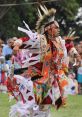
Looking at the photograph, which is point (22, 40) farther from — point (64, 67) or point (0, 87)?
point (0, 87)

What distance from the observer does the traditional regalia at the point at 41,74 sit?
9.62 metres

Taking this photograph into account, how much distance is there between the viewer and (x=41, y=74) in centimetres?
966

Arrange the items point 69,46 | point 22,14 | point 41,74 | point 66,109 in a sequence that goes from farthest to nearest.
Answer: point 22,14 → point 66,109 → point 69,46 → point 41,74

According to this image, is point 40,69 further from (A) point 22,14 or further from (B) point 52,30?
(A) point 22,14

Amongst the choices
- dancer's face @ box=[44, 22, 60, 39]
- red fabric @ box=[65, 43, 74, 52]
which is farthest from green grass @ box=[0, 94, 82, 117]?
dancer's face @ box=[44, 22, 60, 39]

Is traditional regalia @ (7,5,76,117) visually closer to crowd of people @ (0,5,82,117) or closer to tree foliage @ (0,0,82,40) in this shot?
crowd of people @ (0,5,82,117)

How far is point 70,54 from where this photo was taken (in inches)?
408

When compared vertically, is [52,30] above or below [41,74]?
above

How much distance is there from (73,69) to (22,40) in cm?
885

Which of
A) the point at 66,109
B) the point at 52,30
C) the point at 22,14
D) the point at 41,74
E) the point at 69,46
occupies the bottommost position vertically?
the point at 66,109

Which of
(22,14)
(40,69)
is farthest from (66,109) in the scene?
(22,14)

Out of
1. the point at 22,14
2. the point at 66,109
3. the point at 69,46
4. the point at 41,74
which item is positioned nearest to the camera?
the point at 41,74

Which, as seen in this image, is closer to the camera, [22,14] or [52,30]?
[52,30]

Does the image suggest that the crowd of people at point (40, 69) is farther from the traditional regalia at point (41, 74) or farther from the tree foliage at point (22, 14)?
the tree foliage at point (22, 14)
